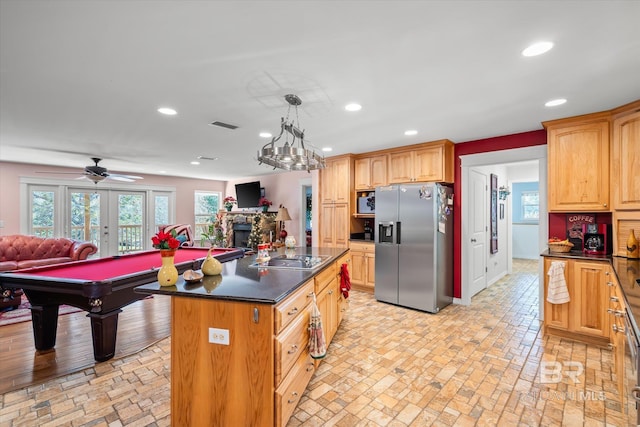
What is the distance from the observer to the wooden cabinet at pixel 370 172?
480 cm

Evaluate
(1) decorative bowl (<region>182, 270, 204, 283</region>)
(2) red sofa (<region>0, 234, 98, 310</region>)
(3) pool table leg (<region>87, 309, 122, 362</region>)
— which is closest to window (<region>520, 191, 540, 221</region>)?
(1) decorative bowl (<region>182, 270, 204, 283</region>)

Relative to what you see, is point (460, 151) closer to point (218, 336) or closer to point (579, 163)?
point (579, 163)

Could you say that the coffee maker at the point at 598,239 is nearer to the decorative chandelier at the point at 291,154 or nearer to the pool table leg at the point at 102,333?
the decorative chandelier at the point at 291,154

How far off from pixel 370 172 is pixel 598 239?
3.01 metres

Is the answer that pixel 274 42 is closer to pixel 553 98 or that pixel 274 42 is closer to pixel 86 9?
pixel 86 9

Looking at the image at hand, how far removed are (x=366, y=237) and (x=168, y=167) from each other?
15.8 ft

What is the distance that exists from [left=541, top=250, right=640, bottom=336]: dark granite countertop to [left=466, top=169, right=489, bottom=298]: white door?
115 cm

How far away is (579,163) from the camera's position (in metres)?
3.11

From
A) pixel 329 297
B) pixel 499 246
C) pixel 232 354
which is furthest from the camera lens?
pixel 499 246

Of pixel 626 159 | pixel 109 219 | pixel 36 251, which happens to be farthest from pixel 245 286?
pixel 109 219

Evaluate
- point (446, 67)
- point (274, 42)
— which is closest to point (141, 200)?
point (274, 42)

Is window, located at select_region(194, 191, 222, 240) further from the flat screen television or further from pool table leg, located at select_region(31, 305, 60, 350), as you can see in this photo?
pool table leg, located at select_region(31, 305, 60, 350)

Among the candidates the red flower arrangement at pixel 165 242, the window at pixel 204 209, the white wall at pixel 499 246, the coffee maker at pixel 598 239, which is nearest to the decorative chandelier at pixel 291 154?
the red flower arrangement at pixel 165 242

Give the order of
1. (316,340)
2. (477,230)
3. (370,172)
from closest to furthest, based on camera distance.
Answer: (316,340) → (477,230) → (370,172)
